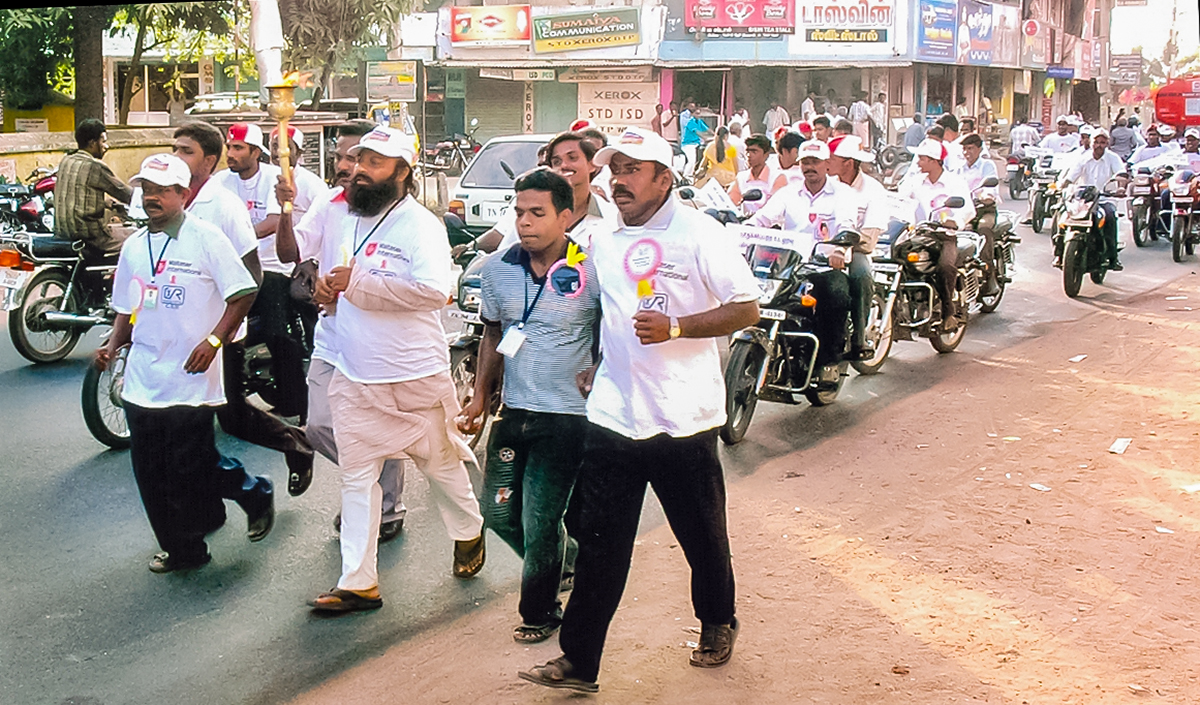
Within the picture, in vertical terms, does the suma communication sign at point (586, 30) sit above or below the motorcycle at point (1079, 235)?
above

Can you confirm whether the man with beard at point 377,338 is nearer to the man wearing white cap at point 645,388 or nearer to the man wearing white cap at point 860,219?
the man wearing white cap at point 645,388

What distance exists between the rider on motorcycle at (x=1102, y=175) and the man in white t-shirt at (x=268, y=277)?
9.21 meters

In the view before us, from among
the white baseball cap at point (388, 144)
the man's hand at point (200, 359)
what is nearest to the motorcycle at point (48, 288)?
the man's hand at point (200, 359)

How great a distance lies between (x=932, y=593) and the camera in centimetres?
518

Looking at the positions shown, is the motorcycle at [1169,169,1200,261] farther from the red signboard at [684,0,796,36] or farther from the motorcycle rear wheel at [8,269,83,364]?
the motorcycle rear wheel at [8,269,83,364]

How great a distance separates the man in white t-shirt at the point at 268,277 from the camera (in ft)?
24.0

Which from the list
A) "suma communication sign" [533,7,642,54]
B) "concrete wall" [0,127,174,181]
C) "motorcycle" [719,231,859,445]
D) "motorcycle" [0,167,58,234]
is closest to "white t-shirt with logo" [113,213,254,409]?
"motorcycle" [719,231,859,445]

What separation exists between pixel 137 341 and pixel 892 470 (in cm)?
395

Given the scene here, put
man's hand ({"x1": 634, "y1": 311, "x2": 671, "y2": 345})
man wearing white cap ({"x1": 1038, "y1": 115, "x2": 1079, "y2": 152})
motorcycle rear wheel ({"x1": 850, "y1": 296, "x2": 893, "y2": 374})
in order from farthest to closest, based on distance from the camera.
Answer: man wearing white cap ({"x1": 1038, "y1": 115, "x2": 1079, "y2": 152}), motorcycle rear wheel ({"x1": 850, "y1": 296, "x2": 893, "y2": 374}), man's hand ({"x1": 634, "y1": 311, "x2": 671, "y2": 345})

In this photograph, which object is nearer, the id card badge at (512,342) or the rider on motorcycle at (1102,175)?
the id card badge at (512,342)

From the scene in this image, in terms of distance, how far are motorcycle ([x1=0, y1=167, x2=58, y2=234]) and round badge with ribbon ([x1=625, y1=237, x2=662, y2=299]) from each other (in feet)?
26.0

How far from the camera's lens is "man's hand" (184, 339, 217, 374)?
5.01m

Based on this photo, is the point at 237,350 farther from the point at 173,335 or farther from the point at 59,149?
the point at 59,149

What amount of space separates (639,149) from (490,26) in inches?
437
